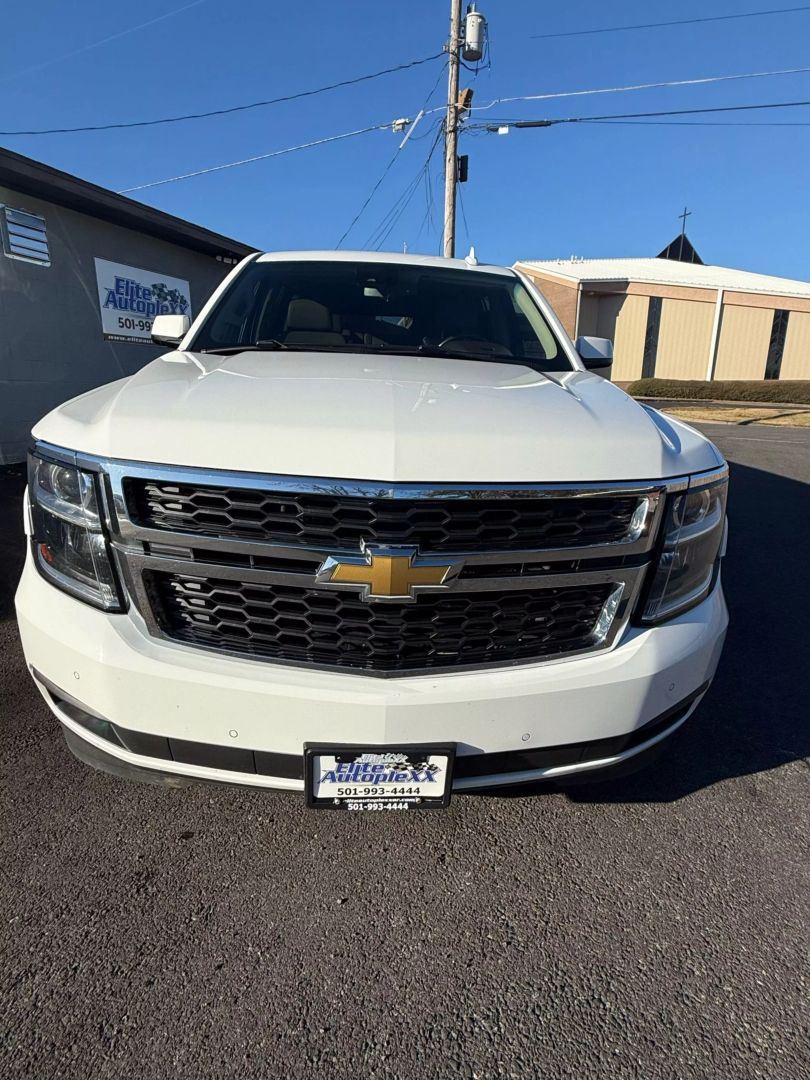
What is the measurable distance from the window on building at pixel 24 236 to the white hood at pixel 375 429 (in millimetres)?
6977

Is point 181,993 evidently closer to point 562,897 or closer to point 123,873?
point 123,873

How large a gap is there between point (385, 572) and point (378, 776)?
539mm

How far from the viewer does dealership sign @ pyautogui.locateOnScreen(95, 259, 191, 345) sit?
9.04 meters

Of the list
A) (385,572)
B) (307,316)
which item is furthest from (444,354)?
(385,572)

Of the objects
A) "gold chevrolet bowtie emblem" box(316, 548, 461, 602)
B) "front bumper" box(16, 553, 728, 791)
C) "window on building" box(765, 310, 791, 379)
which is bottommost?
"window on building" box(765, 310, 791, 379)

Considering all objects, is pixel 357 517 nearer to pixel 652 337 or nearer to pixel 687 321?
pixel 652 337

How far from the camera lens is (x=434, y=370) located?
2270 mm

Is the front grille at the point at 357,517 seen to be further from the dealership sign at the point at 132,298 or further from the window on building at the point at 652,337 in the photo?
the window on building at the point at 652,337

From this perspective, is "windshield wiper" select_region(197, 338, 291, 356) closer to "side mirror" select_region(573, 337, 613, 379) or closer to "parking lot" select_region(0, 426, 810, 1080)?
"side mirror" select_region(573, 337, 613, 379)

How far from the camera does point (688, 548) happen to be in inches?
70.1

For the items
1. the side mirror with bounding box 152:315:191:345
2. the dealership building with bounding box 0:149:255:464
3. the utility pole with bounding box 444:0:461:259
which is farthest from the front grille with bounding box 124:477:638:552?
the utility pole with bounding box 444:0:461:259

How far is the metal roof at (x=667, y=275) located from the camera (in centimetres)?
2911

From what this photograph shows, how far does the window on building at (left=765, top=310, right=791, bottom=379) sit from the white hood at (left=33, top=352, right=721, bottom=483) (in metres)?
33.7

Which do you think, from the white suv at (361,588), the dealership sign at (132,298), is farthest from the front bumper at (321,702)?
the dealership sign at (132,298)
